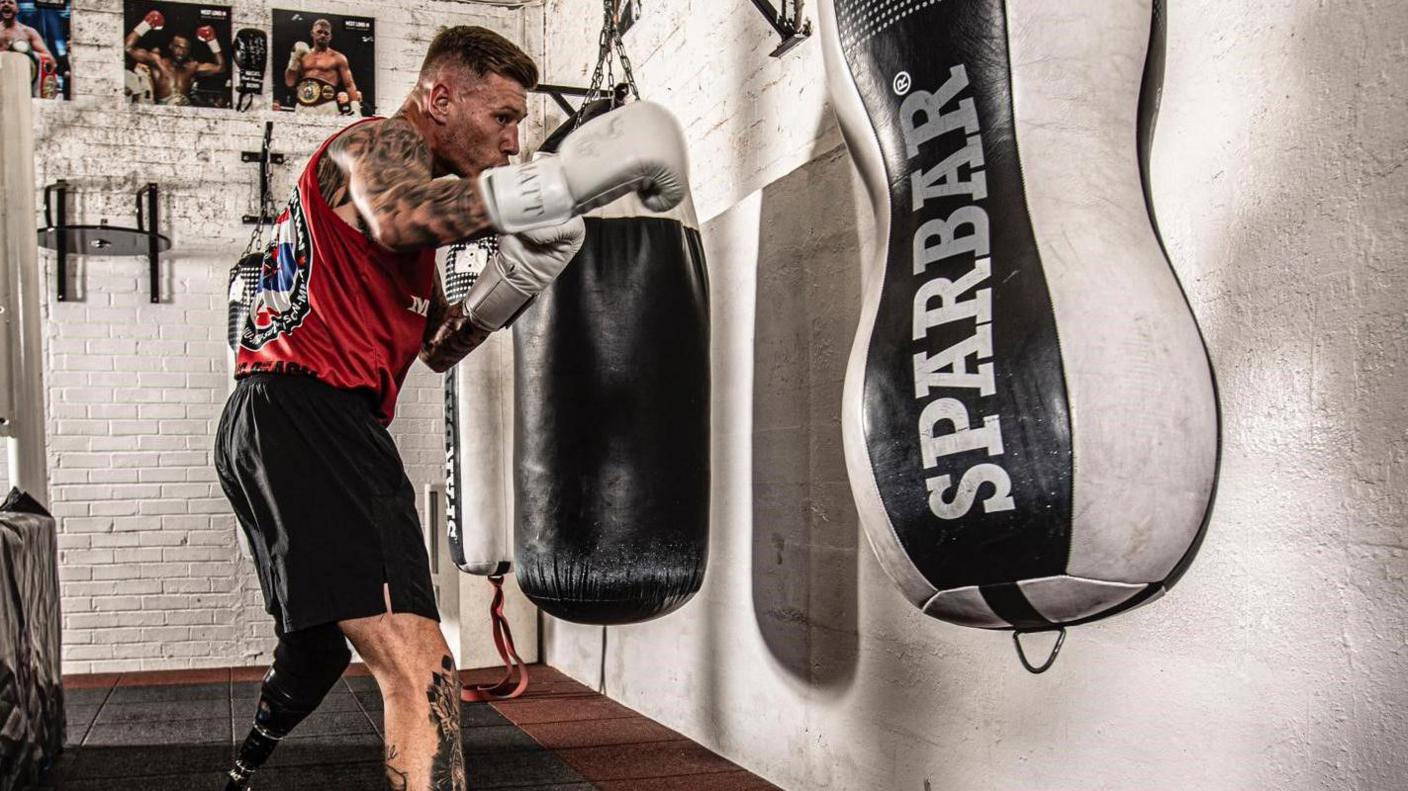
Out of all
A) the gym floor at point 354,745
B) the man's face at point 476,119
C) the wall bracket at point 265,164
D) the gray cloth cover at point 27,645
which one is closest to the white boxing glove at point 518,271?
the man's face at point 476,119

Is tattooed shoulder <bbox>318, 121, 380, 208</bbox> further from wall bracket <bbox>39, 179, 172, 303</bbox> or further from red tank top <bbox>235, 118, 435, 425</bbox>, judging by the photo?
wall bracket <bbox>39, 179, 172, 303</bbox>

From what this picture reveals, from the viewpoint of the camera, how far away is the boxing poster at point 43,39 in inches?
198

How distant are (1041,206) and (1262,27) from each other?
545mm

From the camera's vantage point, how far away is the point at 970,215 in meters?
1.36

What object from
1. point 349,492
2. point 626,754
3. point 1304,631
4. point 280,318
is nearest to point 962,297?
point 1304,631

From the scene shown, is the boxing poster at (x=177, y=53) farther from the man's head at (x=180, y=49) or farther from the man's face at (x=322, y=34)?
the man's face at (x=322, y=34)

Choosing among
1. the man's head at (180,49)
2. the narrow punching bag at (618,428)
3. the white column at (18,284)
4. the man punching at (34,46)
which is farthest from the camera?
the man's head at (180,49)

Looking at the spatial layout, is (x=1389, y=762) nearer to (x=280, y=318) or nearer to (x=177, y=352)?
(x=280, y=318)

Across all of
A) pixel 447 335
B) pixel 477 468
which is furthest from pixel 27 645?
pixel 447 335

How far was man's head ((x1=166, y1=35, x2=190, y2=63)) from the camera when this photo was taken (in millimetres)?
5168

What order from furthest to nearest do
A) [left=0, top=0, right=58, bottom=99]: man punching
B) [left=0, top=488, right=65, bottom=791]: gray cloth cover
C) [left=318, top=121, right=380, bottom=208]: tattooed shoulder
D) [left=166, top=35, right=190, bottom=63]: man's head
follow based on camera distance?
[left=166, top=35, right=190, bottom=63]: man's head, [left=0, top=0, right=58, bottom=99]: man punching, [left=0, top=488, right=65, bottom=791]: gray cloth cover, [left=318, top=121, right=380, bottom=208]: tattooed shoulder

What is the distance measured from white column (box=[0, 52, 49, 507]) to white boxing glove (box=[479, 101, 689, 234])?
2360 millimetres

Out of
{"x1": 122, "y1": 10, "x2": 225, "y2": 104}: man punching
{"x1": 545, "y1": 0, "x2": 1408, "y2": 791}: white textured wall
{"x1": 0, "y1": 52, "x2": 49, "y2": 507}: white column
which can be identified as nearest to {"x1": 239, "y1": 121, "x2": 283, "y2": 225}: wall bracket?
{"x1": 122, "y1": 10, "x2": 225, "y2": 104}: man punching

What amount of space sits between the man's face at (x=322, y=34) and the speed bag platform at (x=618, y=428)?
3367 mm
